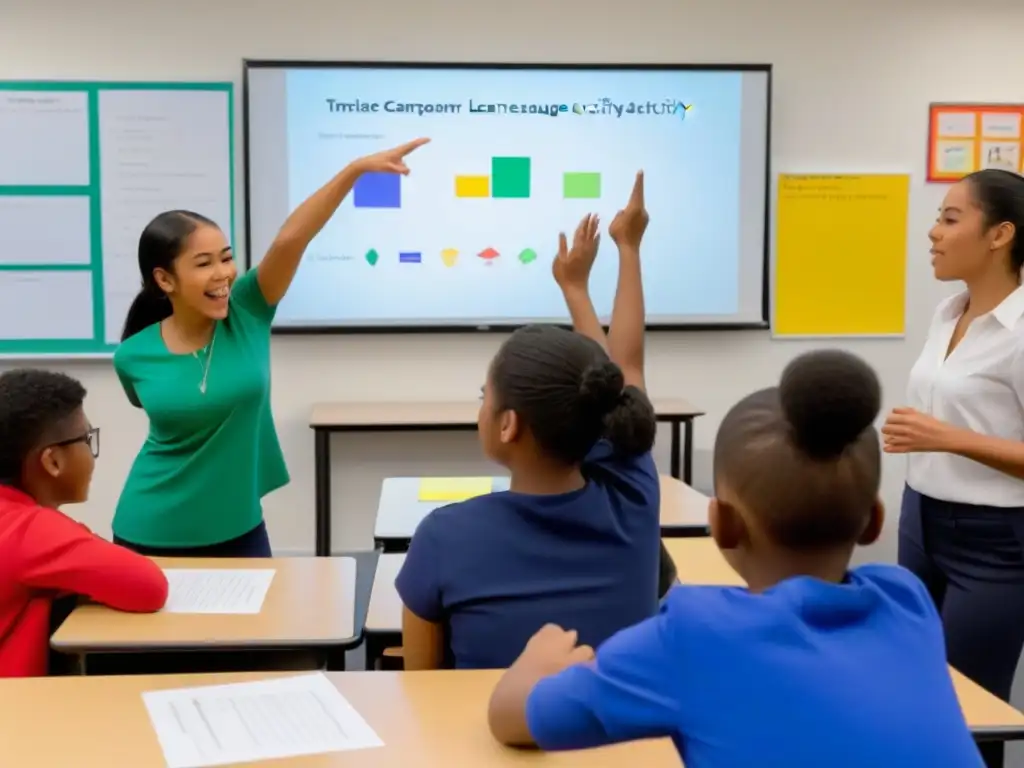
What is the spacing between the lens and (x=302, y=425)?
4.57m

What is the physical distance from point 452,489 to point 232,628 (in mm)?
1301

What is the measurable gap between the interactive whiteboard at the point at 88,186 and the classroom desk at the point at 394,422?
1.00 metres

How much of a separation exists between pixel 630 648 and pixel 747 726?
128 millimetres

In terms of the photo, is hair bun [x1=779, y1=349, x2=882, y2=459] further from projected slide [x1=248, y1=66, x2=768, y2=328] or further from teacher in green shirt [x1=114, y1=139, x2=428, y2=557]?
projected slide [x1=248, y1=66, x2=768, y2=328]

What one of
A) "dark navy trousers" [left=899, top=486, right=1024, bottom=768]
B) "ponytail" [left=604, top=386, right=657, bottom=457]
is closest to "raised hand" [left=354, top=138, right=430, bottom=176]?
"ponytail" [left=604, top=386, right=657, bottom=457]

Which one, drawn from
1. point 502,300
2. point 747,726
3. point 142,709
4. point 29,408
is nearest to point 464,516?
point 142,709

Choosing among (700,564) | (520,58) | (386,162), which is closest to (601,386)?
(700,564)

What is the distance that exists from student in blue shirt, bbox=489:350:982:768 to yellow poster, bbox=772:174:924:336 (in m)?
3.74

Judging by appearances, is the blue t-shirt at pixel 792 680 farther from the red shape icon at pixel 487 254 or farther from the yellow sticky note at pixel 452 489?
the red shape icon at pixel 487 254

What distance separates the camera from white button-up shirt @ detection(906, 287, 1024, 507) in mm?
2209

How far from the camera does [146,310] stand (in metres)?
2.59

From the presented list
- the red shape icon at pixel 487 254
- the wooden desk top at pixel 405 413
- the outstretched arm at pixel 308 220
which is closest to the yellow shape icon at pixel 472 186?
the red shape icon at pixel 487 254

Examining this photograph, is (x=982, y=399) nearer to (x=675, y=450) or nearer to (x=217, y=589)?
(x=217, y=589)

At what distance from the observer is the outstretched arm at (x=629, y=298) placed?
6.27 ft
